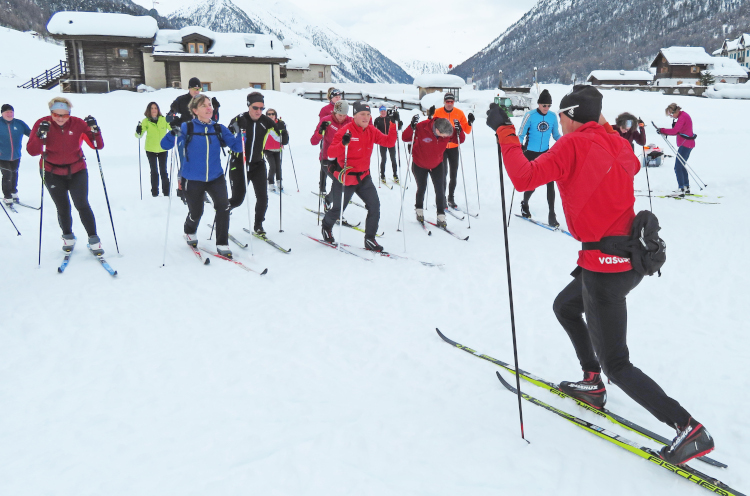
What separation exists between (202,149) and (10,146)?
5.23m

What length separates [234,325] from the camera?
14.3 feet

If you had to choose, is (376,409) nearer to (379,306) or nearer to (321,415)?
(321,415)

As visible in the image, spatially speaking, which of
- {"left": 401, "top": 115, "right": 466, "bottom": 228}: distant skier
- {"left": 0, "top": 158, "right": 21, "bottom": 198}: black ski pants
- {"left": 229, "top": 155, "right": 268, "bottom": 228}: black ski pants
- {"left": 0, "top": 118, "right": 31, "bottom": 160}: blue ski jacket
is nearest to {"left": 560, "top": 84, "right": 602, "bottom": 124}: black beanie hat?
{"left": 401, "top": 115, "right": 466, "bottom": 228}: distant skier

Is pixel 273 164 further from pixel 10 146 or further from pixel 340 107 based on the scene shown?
pixel 10 146

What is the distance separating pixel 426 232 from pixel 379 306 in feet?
10.1

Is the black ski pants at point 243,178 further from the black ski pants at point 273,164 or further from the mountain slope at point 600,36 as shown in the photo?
the mountain slope at point 600,36

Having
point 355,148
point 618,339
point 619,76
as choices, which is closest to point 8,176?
point 355,148

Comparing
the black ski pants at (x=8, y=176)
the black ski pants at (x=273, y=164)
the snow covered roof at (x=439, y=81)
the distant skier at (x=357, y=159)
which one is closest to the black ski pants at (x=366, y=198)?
the distant skier at (x=357, y=159)

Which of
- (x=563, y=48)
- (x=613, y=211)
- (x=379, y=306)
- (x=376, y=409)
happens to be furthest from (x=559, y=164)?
(x=563, y=48)

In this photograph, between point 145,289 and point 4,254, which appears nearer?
point 145,289

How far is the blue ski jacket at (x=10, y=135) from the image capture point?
323 inches

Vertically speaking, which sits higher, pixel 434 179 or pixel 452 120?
pixel 452 120

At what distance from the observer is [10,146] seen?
8.30 meters

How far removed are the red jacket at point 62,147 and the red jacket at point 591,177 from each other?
5218mm
